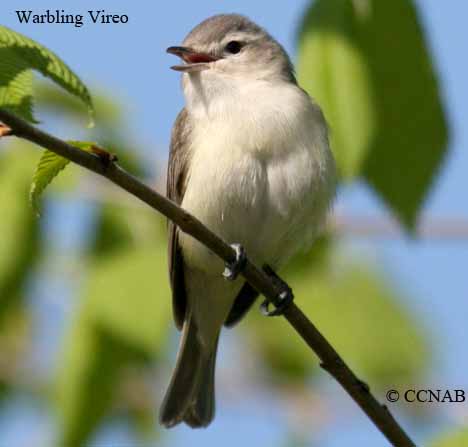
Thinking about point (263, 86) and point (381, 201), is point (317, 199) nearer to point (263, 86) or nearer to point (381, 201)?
point (263, 86)

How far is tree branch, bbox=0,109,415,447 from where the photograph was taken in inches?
62.7

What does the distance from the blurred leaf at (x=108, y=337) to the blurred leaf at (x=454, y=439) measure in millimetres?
1105

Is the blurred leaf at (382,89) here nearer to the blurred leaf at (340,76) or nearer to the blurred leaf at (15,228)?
the blurred leaf at (340,76)

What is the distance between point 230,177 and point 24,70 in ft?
6.08

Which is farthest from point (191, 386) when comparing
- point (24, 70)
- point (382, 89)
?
point (24, 70)

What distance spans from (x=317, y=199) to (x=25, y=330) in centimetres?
178

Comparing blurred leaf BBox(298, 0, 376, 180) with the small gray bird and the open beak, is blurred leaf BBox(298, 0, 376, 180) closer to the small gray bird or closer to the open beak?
the small gray bird

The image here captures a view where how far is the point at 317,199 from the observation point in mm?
3650

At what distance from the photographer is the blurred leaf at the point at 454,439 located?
1964 mm

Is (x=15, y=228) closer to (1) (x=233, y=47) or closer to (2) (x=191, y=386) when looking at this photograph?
(2) (x=191, y=386)

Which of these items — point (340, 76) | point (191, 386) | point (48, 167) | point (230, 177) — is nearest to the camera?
point (48, 167)

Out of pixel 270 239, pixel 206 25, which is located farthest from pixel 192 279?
pixel 206 25

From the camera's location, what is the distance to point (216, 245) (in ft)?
7.00

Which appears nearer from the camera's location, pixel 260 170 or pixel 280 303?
pixel 280 303
